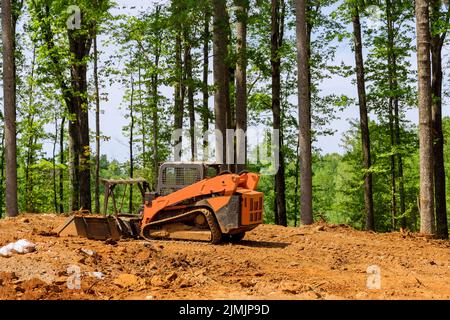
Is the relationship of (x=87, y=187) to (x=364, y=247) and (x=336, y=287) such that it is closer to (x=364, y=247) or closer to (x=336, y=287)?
(x=364, y=247)

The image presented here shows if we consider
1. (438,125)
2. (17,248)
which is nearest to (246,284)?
(17,248)

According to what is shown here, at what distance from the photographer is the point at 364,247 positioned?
13.0 metres

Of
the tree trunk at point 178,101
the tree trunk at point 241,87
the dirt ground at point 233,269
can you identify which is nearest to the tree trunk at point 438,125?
the tree trunk at point 241,87

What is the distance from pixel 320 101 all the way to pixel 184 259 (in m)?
23.5

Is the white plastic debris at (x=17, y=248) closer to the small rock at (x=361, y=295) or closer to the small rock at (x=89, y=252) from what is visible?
the small rock at (x=89, y=252)

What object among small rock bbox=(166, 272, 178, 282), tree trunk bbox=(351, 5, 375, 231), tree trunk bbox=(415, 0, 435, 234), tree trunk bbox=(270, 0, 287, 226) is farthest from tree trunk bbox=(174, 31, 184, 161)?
small rock bbox=(166, 272, 178, 282)

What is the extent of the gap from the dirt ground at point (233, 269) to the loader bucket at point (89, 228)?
952mm

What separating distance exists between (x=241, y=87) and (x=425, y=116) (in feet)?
26.7

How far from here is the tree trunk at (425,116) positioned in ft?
48.2

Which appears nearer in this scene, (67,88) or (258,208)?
(258,208)

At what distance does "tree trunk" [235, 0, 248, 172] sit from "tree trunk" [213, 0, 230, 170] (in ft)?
2.04

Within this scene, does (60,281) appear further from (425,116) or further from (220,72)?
(220,72)

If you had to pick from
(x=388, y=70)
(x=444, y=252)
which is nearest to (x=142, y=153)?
(x=388, y=70)
